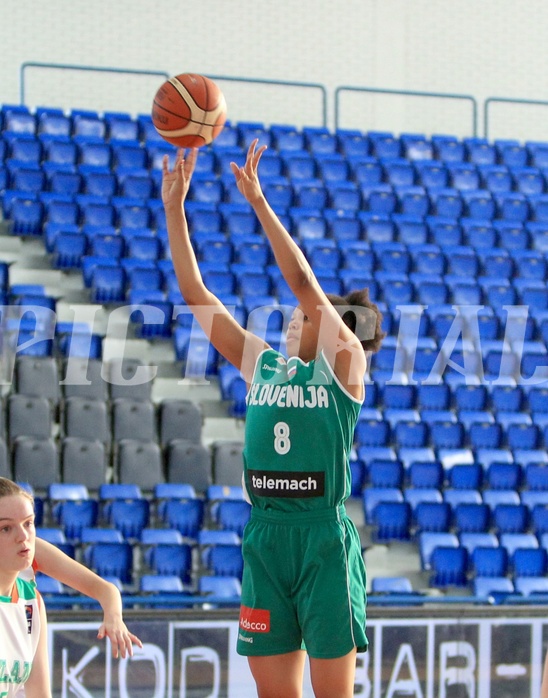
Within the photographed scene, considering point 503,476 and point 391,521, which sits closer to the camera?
point 391,521

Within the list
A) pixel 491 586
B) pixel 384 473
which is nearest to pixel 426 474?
pixel 384 473

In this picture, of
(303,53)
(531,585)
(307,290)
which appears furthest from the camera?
(303,53)

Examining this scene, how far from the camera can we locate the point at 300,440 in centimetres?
377

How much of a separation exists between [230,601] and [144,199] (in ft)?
23.2

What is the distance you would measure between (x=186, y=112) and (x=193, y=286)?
1082 millimetres

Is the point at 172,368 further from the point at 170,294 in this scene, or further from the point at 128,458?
the point at 128,458

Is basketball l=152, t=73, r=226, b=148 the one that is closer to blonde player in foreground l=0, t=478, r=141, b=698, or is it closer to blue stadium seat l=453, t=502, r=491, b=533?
blonde player in foreground l=0, t=478, r=141, b=698

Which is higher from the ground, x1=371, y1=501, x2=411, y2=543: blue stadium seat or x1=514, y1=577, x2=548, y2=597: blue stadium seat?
x1=371, y1=501, x2=411, y2=543: blue stadium seat

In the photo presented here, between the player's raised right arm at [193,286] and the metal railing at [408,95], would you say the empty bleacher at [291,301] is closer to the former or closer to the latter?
the metal railing at [408,95]

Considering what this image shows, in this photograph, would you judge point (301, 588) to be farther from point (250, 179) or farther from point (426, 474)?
point (426, 474)

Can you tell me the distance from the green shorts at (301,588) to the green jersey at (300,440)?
0.23ft

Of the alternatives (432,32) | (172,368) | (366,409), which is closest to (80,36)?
(432,32)

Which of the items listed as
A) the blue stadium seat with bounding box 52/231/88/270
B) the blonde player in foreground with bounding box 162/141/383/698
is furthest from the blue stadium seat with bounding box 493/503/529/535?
the blonde player in foreground with bounding box 162/141/383/698

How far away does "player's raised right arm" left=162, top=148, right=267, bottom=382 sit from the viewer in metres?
3.88
